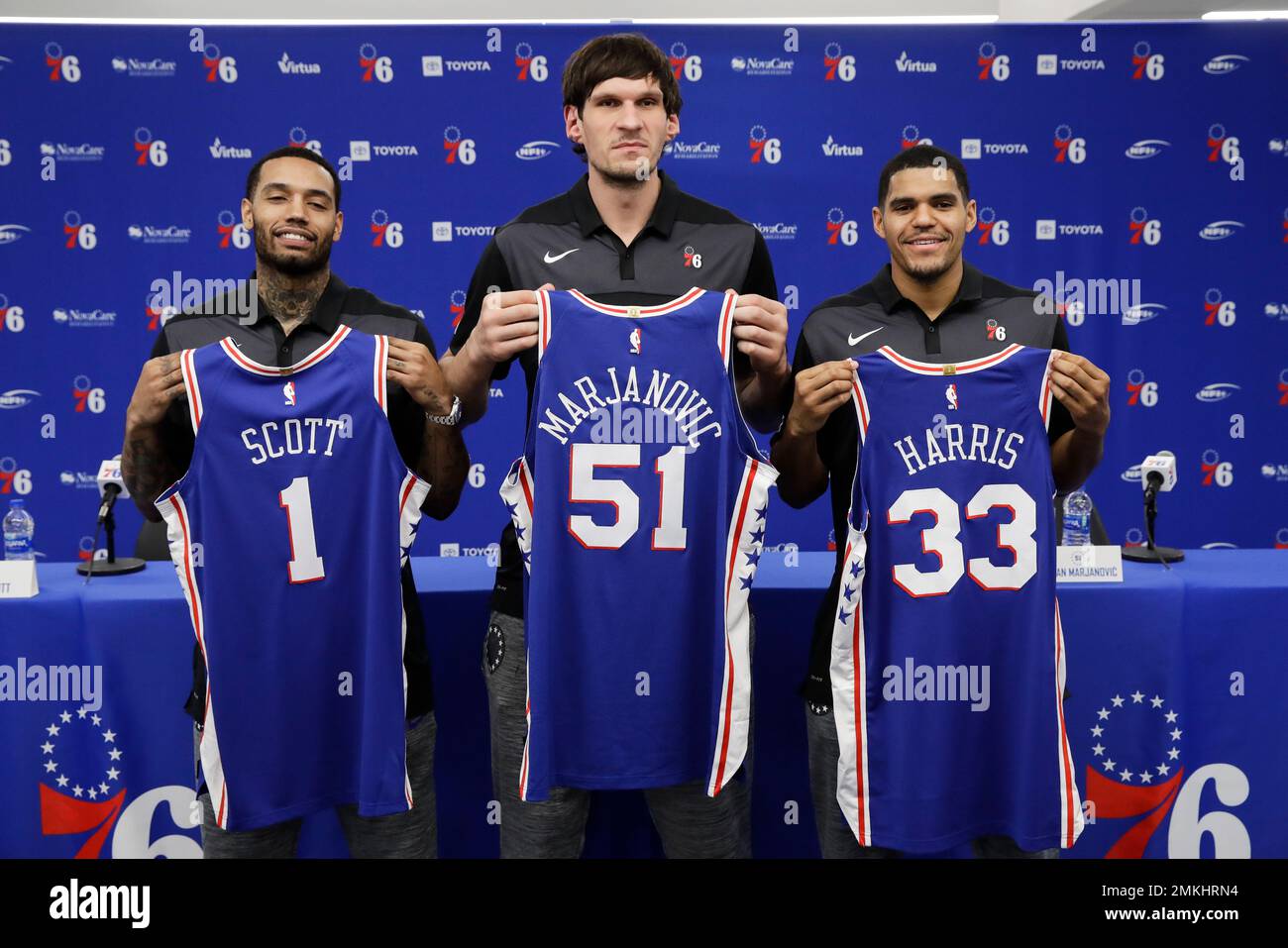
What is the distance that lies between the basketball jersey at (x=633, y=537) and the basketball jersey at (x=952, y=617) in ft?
0.82

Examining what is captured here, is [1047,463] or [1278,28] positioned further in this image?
[1278,28]

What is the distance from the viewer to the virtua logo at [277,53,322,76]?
16.1 feet

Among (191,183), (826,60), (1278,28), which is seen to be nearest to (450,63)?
(191,183)

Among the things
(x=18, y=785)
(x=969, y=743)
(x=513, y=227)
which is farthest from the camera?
(x=18, y=785)

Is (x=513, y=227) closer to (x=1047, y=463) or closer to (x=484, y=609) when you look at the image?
(x=484, y=609)

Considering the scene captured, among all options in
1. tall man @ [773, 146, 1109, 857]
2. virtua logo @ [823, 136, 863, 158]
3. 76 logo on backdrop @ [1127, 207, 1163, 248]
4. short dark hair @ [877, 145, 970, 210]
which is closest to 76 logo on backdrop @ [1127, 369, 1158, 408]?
76 logo on backdrop @ [1127, 207, 1163, 248]

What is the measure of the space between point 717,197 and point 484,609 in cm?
330

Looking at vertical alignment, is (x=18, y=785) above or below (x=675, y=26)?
below

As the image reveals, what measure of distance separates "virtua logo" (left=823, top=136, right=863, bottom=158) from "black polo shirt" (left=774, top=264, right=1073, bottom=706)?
3.13m

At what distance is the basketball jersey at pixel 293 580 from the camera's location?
6.25ft

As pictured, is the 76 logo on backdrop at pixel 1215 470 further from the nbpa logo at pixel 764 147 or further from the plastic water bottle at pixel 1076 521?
the nbpa logo at pixel 764 147

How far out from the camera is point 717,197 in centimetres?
509

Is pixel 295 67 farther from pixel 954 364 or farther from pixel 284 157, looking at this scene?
pixel 954 364

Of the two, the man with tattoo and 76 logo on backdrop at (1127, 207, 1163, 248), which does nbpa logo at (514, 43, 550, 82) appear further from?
76 logo on backdrop at (1127, 207, 1163, 248)
